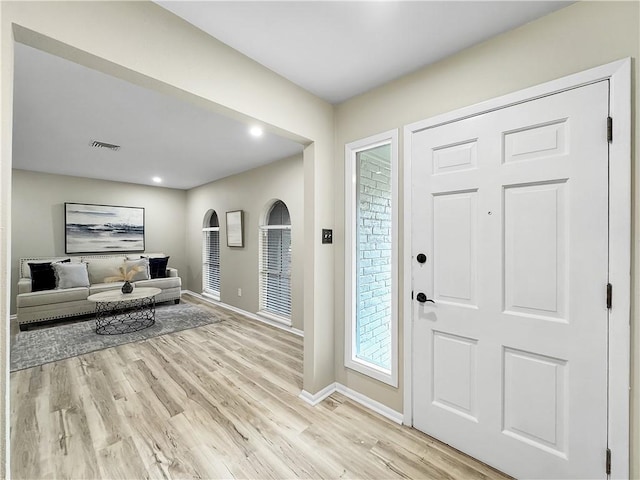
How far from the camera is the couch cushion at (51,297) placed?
3.82m

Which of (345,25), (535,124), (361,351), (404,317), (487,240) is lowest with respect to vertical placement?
(361,351)

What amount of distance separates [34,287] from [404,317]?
5.43 metres

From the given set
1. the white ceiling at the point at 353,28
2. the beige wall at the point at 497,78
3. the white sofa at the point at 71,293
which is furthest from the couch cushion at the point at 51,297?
the white ceiling at the point at 353,28

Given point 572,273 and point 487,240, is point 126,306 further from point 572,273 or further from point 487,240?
point 572,273

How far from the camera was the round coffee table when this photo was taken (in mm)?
3814

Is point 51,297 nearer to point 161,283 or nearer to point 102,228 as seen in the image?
point 161,283

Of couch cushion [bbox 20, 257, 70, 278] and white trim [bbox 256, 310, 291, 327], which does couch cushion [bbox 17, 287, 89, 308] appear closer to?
couch cushion [bbox 20, 257, 70, 278]

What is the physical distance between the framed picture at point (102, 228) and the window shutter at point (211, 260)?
1349mm

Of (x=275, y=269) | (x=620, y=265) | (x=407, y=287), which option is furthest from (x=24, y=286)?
(x=620, y=265)

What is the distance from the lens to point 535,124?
1403 millimetres

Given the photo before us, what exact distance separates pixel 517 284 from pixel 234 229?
433 cm

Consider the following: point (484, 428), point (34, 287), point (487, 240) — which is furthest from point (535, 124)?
point (34, 287)

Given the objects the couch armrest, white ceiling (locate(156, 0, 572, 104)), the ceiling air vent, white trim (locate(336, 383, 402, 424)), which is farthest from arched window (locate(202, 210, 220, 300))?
white ceiling (locate(156, 0, 572, 104))

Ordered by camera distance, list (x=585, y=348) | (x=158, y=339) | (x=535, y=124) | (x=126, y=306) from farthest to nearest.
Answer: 1. (x=126, y=306)
2. (x=158, y=339)
3. (x=535, y=124)
4. (x=585, y=348)
